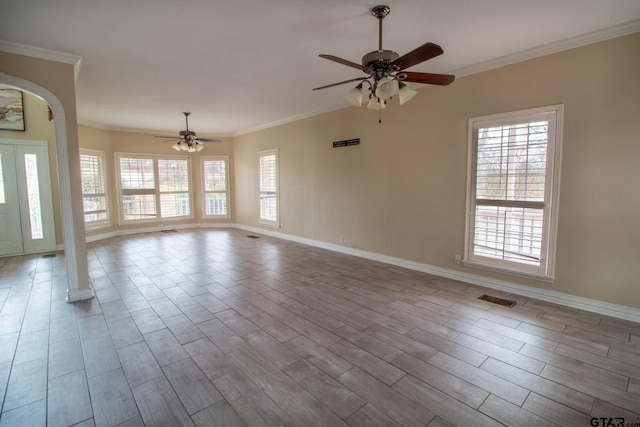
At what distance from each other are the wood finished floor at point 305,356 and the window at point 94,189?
3.04m

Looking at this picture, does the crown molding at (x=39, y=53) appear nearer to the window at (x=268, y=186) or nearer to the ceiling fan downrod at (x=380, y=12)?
the ceiling fan downrod at (x=380, y=12)

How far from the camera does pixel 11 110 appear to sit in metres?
5.54

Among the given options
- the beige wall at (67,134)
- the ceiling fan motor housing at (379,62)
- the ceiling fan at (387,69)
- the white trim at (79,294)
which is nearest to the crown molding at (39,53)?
the beige wall at (67,134)

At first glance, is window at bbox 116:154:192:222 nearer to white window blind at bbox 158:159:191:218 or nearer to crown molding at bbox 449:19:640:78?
white window blind at bbox 158:159:191:218

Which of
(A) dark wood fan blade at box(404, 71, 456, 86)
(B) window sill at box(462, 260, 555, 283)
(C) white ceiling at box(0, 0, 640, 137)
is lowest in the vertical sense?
(B) window sill at box(462, 260, 555, 283)

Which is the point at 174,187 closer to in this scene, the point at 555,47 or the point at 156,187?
the point at 156,187

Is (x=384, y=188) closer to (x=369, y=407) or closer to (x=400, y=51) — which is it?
(x=400, y=51)

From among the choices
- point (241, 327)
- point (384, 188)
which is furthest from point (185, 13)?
point (384, 188)

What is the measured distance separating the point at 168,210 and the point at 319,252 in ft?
17.1

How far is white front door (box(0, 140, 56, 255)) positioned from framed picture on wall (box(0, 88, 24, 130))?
0.99 ft

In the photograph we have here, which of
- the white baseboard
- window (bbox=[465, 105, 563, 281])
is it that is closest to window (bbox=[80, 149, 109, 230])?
the white baseboard

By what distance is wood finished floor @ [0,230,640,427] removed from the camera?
1825 mm

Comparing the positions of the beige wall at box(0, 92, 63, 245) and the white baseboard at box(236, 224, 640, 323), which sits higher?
the beige wall at box(0, 92, 63, 245)

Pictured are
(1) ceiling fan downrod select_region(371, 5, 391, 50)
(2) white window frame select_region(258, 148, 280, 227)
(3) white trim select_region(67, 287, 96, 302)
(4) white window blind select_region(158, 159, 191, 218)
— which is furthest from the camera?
(4) white window blind select_region(158, 159, 191, 218)
